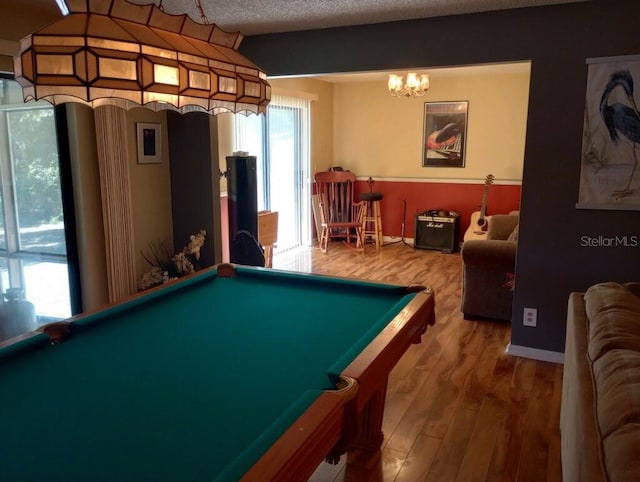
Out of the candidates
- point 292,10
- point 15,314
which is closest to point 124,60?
point 292,10

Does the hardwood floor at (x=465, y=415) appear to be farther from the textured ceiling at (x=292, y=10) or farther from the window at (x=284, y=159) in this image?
the window at (x=284, y=159)

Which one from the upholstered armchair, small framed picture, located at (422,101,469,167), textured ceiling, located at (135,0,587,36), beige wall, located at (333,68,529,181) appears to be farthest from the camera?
small framed picture, located at (422,101,469,167)

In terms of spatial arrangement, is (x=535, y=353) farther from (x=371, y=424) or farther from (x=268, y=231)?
(x=268, y=231)

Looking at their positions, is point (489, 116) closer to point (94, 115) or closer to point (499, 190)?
point (499, 190)

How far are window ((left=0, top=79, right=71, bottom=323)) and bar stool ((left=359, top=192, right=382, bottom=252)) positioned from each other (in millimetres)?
4202

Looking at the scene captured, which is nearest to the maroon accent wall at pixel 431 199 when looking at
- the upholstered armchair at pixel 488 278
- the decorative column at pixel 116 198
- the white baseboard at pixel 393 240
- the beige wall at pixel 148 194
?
the white baseboard at pixel 393 240

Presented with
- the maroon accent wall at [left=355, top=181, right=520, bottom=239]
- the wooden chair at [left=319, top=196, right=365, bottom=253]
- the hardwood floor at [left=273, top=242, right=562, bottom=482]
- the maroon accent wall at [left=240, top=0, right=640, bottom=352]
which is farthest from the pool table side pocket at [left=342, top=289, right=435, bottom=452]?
the maroon accent wall at [left=355, top=181, right=520, bottom=239]

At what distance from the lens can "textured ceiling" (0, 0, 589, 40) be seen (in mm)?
3131

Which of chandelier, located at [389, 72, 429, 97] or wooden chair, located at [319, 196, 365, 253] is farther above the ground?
chandelier, located at [389, 72, 429, 97]

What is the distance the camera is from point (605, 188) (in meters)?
3.17

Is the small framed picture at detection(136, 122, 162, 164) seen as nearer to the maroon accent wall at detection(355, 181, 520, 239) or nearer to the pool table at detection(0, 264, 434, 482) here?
the pool table at detection(0, 264, 434, 482)

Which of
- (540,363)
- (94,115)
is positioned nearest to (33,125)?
(94,115)

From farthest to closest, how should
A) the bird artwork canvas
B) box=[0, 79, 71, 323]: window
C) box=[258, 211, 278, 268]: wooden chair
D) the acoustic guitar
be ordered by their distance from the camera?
the acoustic guitar → box=[258, 211, 278, 268]: wooden chair → box=[0, 79, 71, 323]: window → the bird artwork canvas

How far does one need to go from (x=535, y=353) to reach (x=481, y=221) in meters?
2.98
